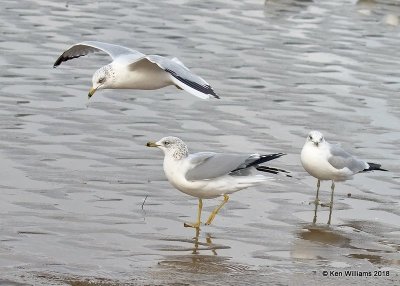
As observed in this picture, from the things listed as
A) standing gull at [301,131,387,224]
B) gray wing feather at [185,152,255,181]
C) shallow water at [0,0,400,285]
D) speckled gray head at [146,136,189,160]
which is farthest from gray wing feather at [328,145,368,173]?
speckled gray head at [146,136,189,160]

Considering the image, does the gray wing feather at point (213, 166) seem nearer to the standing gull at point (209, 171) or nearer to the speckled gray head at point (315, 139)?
the standing gull at point (209, 171)

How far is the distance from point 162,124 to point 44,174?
2734mm

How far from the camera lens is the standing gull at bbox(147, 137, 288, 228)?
407 inches

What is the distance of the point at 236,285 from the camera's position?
8.77 m

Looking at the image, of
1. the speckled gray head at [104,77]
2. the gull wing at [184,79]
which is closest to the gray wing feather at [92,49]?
the speckled gray head at [104,77]

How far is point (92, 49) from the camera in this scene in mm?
13305

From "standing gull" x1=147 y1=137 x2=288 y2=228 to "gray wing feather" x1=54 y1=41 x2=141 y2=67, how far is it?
2.41m

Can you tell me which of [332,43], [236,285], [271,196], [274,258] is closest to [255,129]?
[271,196]

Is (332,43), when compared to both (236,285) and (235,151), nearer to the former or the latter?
(235,151)

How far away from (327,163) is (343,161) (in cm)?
18

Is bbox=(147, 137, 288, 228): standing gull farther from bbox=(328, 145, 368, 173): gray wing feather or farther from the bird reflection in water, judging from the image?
bbox=(328, 145, 368, 173): gray wing feather

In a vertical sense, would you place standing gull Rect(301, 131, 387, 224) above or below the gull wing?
below

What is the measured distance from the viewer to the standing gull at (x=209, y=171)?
10.3 m

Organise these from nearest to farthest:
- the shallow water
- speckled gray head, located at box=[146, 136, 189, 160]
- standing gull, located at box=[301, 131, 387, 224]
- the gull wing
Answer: the shallow water
speckled gray head, located at box=[146, 136, 189, 160]
the gull wing
standing gull, located at box=[301, 131, 387, 224]
